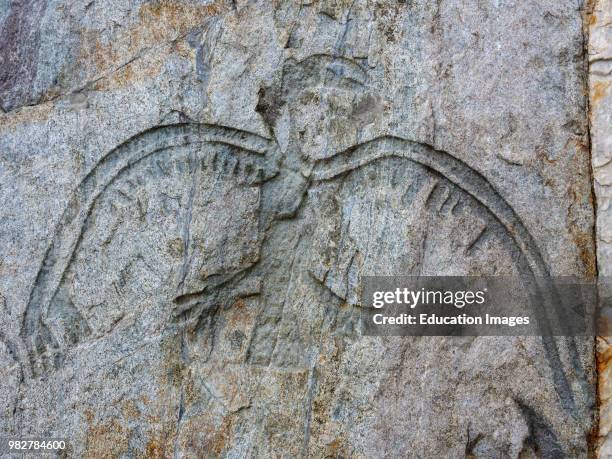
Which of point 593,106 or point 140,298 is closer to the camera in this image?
point 593,106

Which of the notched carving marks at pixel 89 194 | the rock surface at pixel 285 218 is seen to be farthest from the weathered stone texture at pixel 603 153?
the notched carving marks at pixel 89 194

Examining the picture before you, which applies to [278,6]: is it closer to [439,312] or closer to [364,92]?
[364,92]

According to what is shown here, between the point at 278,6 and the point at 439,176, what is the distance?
758 mm

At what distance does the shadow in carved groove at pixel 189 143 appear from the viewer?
94.3 inches

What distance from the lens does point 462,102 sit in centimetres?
242

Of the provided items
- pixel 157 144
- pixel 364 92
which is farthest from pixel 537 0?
pixel 157 144

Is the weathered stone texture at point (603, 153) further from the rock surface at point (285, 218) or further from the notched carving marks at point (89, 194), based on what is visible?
the notched carving marks at point (89, 194)

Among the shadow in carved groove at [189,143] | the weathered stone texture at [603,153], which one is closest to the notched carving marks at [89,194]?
the shadow in carved groove at [189,143]

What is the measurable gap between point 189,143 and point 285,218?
40 cm

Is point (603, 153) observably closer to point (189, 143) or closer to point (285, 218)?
point (285, 218)

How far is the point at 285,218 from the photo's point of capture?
A: 2.54m

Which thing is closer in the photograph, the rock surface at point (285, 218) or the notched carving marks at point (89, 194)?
the rock surface at point (285, 218)

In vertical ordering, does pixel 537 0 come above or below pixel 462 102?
above

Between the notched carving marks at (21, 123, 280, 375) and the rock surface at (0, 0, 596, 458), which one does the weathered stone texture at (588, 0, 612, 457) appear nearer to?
the rock surface at (0, 0, 596, 458)
